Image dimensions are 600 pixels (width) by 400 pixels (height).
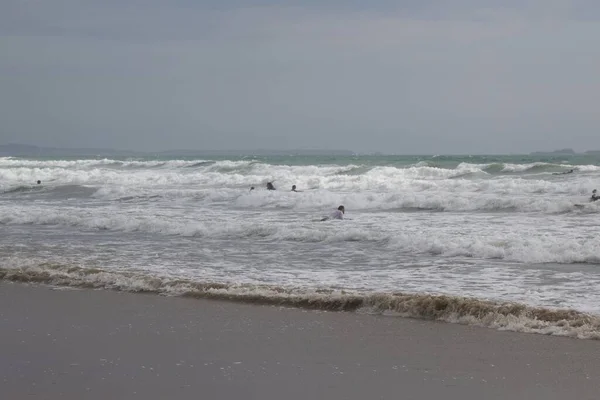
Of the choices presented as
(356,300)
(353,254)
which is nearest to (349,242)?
(353,254)

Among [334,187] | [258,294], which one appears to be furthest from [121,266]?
[334,187]

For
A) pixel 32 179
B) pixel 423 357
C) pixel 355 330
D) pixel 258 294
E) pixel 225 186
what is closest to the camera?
pixel 423 357

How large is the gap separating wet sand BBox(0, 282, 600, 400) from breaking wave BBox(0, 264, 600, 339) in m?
0.26

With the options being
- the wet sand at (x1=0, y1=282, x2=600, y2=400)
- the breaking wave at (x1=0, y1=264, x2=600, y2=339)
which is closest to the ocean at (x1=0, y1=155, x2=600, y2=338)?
the breaking wave at (x1=0, y1=264, x2=600, y2=339)

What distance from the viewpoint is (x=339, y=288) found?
8867 mm

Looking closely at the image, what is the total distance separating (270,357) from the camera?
232 inches

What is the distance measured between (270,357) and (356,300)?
2.19 metres

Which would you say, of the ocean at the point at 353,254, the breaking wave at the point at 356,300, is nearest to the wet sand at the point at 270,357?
the breaking wave at the point at 356,300

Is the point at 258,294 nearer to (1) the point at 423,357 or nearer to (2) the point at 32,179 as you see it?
(1) the point at 423,357

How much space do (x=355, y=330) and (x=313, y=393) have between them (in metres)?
1.90

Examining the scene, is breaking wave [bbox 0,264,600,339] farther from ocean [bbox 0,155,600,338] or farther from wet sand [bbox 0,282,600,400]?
wet sand [bbox 0,282,600,400]

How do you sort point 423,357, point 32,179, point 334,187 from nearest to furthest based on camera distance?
1. point 423,357
2. point 334,187
3. point 32,179

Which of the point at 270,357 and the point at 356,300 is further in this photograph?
the point at 356,300

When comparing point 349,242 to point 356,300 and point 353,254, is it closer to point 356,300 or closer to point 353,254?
point 353,254
